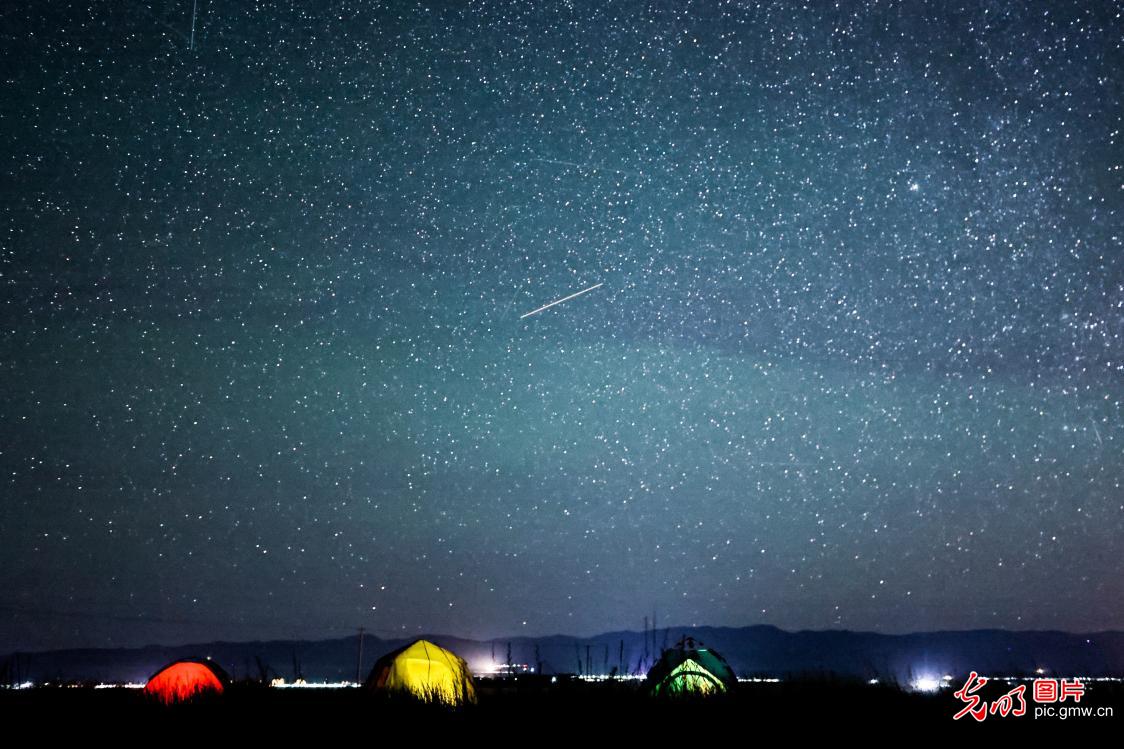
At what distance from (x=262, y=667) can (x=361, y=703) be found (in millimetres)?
1476

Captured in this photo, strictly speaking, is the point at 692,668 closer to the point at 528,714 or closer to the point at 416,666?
the point at 416,666

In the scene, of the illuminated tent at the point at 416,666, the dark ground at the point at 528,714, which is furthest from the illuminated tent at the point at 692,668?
the dark ground at the point at 528,714

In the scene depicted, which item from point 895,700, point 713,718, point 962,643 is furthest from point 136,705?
point 962,643

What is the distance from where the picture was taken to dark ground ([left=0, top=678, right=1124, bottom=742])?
743cm

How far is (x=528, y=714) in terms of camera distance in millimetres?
7965

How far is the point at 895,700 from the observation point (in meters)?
9.36

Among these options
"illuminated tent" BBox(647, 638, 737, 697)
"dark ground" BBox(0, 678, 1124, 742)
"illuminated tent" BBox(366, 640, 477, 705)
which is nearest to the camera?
"dark ground" BBox(0, 678, 1124, 742)

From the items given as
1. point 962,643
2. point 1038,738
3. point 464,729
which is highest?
point 464,729

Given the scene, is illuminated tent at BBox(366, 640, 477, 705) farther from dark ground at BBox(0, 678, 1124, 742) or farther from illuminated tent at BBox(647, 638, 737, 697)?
dark ground at BBox(0, 678, 1124, 742)

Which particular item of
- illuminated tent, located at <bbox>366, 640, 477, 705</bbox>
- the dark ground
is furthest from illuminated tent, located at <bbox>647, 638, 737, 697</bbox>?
the dark ground

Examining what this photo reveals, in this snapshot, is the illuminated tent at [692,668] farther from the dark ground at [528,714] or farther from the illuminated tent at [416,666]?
the dark ground at [528,714]

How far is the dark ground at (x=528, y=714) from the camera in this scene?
292 inches

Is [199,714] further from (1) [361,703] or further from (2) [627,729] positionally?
(2) [627,729]

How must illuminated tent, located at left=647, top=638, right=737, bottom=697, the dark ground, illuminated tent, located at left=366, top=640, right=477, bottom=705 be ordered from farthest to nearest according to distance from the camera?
illuminated tent, located at left=366, top=640, right=477, bottom=705
illuminated tent, located at left=647, top=638, right=737, bottom=697
the dark ground
